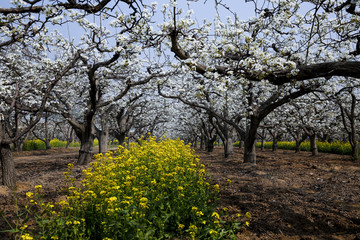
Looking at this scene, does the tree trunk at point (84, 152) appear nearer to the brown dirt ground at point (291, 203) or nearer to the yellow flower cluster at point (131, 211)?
the brown dirt ground at point (291, 203)

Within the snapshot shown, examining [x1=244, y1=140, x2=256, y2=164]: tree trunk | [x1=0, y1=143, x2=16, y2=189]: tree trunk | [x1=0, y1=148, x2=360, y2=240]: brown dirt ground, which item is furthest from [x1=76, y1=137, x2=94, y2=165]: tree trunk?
[x1=244, y1=140, x2=256, y2=164]: tree trunk

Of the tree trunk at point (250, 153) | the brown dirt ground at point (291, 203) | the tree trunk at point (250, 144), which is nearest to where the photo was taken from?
the brown dirt ground at point (291, 203)

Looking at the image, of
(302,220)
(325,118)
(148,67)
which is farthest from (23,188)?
(325,118)

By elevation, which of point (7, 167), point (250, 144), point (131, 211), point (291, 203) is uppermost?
point (250, 144)

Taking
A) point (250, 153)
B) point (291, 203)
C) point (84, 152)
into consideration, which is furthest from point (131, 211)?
point (250, 153)

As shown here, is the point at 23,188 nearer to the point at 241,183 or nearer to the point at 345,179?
the point at 241,183

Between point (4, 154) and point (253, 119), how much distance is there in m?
9.23

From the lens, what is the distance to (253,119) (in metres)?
10.9

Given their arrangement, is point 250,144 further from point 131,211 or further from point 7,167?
point 7,167

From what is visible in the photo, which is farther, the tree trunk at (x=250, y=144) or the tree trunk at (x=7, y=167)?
the tree trunk at (x=250, y=144)

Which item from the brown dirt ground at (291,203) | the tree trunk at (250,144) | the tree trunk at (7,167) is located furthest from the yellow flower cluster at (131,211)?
the tree trunk at (250,144)

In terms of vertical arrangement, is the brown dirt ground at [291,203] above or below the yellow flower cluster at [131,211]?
below

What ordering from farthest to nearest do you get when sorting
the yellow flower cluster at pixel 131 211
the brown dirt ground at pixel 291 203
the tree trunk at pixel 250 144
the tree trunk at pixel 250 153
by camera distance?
the tree trunk at pixel 250 153, the tree trunk at pixel 250 144, the brown dirt ground at pixel 291 203, the yellow flower cluster at pixel 131 211

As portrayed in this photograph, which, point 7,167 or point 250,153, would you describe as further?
point 250,153
